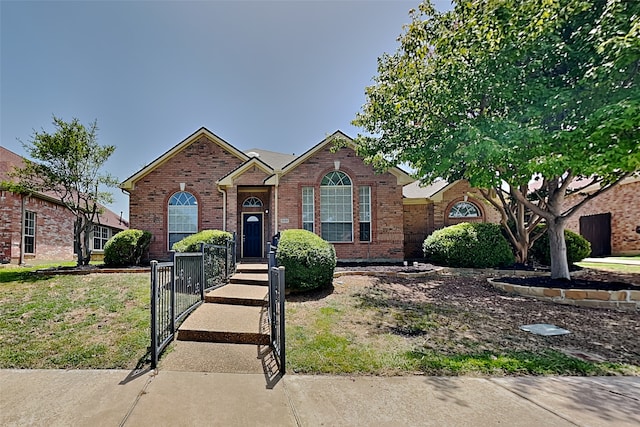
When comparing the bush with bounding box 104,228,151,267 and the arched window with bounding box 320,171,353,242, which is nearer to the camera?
the bush with bounding box 104,228,151,267

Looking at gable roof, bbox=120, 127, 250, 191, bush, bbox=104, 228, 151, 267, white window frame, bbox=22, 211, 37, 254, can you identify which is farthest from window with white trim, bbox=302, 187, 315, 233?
white window frame, bbox=22, 211, 37, 254

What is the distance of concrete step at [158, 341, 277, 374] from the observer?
397 centimetres

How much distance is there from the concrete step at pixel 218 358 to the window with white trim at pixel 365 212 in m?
9.32

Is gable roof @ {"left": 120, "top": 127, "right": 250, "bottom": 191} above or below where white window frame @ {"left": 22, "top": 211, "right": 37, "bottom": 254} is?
above

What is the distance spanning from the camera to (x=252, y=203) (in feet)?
49.6

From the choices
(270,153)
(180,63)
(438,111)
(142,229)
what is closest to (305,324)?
(438,111)

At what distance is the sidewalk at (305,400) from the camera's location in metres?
2.84

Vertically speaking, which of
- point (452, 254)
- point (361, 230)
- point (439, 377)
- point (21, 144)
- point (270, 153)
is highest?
point (270, 153)

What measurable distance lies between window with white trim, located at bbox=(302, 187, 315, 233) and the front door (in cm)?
268

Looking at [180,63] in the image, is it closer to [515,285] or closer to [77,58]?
[77,58]

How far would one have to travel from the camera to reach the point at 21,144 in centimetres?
1146

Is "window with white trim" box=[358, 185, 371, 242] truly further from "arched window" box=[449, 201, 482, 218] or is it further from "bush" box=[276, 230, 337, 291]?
"bush" box=[276, 230, 337, 291]

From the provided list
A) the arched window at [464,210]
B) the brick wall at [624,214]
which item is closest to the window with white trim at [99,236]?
the arched window at [464,210]

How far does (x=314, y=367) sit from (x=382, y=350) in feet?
3.58
